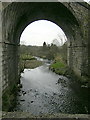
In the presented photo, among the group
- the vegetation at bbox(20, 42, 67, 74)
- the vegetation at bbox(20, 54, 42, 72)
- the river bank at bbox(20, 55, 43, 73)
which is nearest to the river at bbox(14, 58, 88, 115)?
the vegetation at bbox(20, 42, 67, 74)

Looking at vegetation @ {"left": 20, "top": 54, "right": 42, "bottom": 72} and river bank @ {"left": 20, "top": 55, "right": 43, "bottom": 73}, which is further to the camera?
river bank @ {"left": 20, "top": 55, "right": 43, "bottom": 73}

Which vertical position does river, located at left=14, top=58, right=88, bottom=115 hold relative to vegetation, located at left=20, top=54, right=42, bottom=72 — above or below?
below

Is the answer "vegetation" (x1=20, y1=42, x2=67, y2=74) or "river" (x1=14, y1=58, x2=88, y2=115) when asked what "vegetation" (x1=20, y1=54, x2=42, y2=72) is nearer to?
"vegetation" (x1=20, y1=42, x2=67, y2=74)

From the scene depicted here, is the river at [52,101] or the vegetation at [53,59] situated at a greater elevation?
the vegetation at [53,59]

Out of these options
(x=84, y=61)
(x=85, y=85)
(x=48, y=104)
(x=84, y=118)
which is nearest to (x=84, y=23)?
(x=84, y=61)

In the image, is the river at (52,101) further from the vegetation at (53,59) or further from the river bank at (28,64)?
the river bank at (28,64)

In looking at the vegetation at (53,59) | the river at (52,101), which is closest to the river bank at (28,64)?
the vegetation at (53,59)

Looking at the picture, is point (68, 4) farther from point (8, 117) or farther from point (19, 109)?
point (8, 117)

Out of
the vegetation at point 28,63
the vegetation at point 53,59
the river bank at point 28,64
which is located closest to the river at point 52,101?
the vegetation at point 53,59

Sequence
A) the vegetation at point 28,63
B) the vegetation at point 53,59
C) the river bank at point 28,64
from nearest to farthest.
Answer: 1. the vegetation at point 53,59
2. the vegetation at point 28,63
3. the river bank at point 28,64

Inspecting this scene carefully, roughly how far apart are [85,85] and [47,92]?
10.8 feet

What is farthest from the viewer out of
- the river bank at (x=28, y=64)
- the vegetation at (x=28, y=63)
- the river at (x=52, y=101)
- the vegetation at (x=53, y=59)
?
the river bank at (x=28, y=64)

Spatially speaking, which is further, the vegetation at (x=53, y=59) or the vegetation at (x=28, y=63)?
the vegetation at (x=28, y=63)

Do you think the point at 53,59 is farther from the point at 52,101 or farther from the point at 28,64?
the point at 52,101
